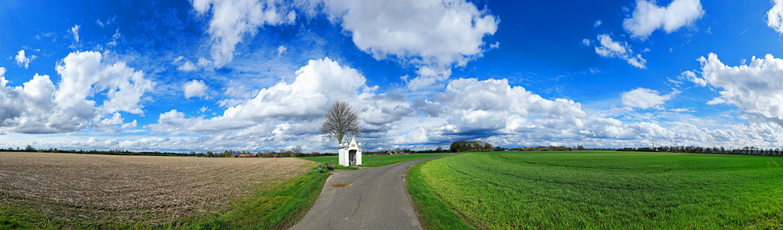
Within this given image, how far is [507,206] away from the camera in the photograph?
35.4ft

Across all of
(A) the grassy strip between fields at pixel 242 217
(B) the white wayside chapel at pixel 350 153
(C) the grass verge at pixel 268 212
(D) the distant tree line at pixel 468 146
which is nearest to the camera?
(A) the grassy strip between fields at pixel 242 217

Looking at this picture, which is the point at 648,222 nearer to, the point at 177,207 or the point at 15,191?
the point at 177,207

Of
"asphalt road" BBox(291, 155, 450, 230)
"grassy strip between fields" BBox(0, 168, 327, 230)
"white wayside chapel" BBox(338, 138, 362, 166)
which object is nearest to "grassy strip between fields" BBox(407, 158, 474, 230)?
"asphalt road" BBox(291, 155, 450, 230)

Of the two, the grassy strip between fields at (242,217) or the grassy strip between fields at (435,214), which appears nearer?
the grassy strip between fields at (242,217)

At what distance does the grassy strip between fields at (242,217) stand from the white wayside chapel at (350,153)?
2031 centimetres

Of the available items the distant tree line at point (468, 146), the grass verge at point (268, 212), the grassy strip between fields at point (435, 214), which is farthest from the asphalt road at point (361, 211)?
the distant tree line at point (468, 146)

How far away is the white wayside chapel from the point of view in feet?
114

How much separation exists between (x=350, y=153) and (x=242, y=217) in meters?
28.1

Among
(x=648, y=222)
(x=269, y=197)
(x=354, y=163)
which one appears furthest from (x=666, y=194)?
(x=354, y=163)

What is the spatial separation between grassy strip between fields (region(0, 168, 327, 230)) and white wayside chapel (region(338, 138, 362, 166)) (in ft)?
66.6

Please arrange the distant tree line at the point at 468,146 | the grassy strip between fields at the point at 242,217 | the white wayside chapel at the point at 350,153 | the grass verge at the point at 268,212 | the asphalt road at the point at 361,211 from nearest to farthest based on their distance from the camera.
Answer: the grassy strip between fields at the point at 242,217 → the grass verge at the point at 268,212 → the asphalt road at the point at 361,211 → the white wayside chapel at the point at 350,153 → the distant tree line at the point at 468,146

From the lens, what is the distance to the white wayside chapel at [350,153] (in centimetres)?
3469

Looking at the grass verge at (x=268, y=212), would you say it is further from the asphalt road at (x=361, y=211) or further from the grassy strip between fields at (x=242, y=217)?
the asphalt road at (x=361, y=211)

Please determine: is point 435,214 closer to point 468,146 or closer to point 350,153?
point 350,153
